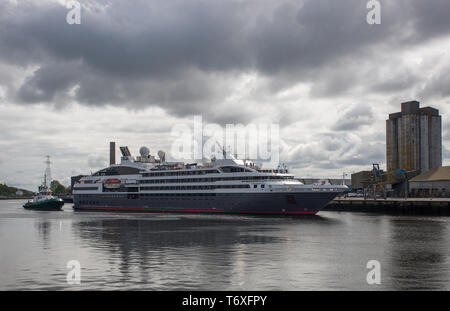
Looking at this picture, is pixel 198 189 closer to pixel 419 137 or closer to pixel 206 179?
pixel 206 179

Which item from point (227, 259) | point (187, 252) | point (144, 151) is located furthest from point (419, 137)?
point (227, 259)

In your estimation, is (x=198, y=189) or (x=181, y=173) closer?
(x=198, y=189)

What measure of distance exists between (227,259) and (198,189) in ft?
205

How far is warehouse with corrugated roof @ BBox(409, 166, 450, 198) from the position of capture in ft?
409

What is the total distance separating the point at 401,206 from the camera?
321ft

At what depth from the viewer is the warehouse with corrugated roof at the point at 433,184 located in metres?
125

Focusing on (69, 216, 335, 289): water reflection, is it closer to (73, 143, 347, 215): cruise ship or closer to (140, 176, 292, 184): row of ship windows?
(73, 143, 347, 215): cruise ship

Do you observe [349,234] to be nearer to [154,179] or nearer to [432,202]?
[432,202]

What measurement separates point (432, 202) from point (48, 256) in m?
78.5

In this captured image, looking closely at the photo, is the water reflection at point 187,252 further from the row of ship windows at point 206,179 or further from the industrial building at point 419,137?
the industrial building at point 419,137

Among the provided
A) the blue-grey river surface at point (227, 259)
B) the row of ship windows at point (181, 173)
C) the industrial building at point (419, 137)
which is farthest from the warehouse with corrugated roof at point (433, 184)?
the blue-grey river surface at point (227, 259)

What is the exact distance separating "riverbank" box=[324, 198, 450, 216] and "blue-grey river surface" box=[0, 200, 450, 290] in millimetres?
40096

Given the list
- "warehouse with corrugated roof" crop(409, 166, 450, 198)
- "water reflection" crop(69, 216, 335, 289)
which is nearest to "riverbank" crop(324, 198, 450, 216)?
"warehouse with corrugated roof" crop(409, 166, 450, 198)
